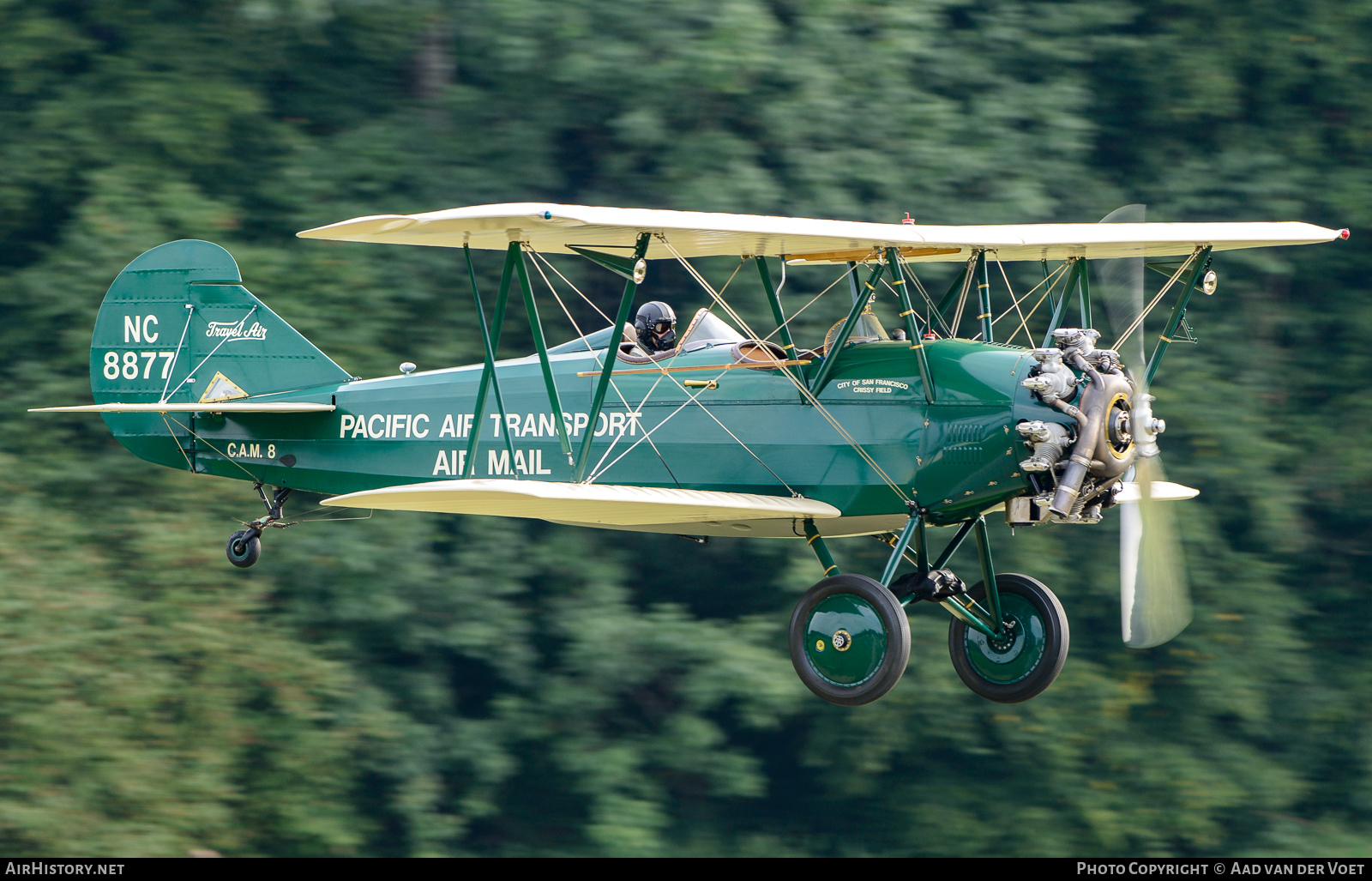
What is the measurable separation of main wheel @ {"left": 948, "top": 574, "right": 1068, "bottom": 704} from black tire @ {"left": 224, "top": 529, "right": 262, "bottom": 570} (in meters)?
4.90

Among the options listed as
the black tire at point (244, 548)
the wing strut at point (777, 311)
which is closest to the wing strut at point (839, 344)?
the wing strut at point (777, 311)

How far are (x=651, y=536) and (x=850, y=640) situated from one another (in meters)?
7.24

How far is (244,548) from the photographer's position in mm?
10086

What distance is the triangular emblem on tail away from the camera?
9922mm

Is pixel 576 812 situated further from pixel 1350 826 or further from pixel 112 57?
pixel 112 57

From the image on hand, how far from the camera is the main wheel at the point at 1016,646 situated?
7.86 metres

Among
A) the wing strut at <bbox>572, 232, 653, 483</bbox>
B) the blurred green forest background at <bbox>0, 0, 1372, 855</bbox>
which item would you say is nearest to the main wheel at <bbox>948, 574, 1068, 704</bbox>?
the wing strut at <bbox>572, 232, 653, 483</bbox>

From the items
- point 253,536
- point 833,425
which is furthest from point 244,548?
point 833,425

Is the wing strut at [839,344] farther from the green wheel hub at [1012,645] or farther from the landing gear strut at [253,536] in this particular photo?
the landing gear strut at [253,536]

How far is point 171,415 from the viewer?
32.6ft

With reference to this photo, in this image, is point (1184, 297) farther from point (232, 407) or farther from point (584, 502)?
point (232, 407)

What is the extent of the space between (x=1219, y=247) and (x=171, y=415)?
22.5ft

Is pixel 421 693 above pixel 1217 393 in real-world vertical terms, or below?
below

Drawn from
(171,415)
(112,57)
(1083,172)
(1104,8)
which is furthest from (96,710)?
(1104,8)
